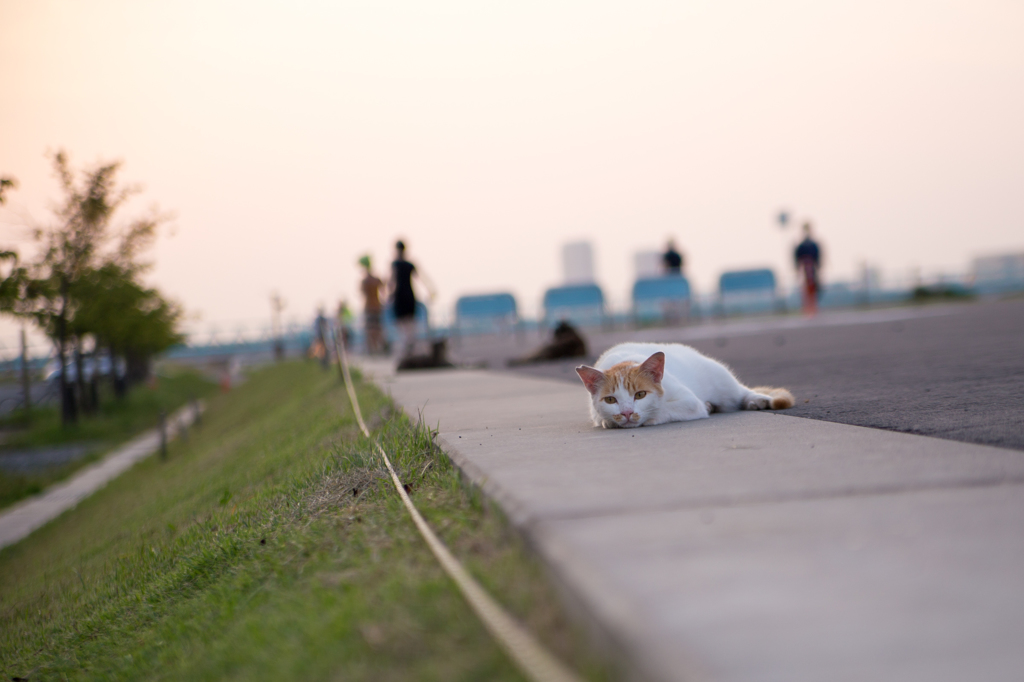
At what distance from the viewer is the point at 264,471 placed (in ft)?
20.2

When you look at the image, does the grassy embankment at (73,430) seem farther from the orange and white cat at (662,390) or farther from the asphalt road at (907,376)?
the orange and white cat at (662,390)

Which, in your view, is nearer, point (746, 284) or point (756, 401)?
point (756, 401)

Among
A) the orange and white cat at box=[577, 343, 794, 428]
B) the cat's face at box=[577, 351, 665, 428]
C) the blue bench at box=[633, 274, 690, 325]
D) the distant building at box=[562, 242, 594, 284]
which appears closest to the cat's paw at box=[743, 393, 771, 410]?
the orange and white cat at box=[577, 343, 794, 428]

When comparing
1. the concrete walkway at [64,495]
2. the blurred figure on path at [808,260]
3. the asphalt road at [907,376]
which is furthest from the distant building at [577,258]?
the asphalt road at [907,376]

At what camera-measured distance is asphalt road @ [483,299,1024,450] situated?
3619 mm

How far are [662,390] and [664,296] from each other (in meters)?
19.1

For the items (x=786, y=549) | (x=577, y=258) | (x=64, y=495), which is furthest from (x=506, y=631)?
(x=577, y=258)

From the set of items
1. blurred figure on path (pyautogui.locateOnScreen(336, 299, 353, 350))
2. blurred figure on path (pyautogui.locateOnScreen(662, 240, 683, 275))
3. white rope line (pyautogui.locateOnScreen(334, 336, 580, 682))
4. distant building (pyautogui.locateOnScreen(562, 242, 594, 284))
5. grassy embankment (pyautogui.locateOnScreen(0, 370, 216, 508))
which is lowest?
grassy embankment (pyautogui.locateOnScreen(0, 370, 216, 508))

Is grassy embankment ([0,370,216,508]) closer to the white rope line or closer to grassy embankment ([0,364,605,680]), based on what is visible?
grassy embankment ([0,364,605,680])

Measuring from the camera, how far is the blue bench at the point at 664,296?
891 inches

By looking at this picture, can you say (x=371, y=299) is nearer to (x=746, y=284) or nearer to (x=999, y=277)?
(x=746, y=284)

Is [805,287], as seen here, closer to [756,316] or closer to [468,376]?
[756,316]

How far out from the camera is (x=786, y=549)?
179 cm

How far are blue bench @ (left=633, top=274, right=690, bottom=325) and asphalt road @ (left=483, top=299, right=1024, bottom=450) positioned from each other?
35.9ft
